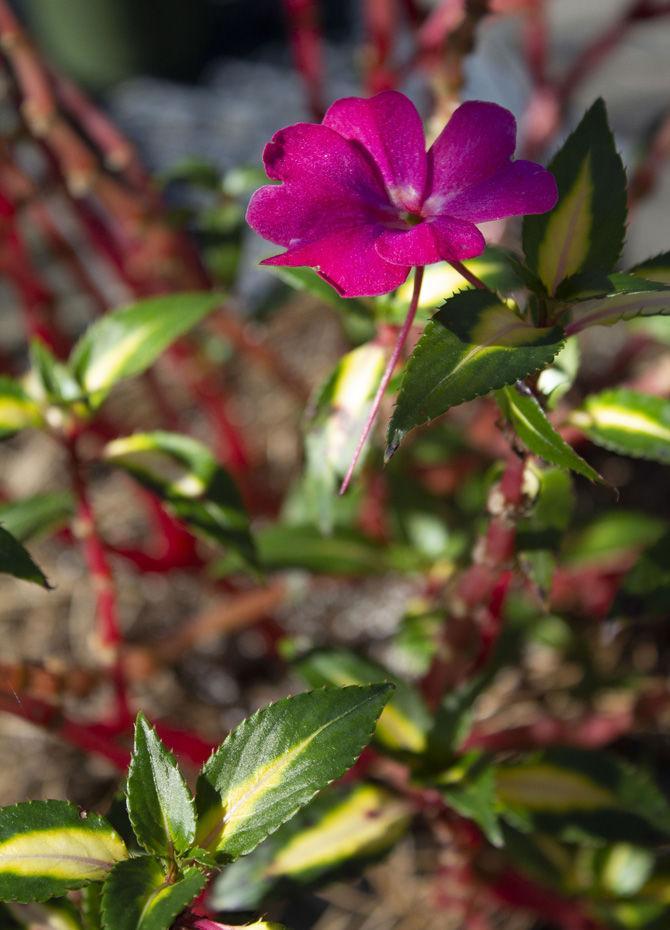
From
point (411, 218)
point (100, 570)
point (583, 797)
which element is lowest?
point (583, 797)

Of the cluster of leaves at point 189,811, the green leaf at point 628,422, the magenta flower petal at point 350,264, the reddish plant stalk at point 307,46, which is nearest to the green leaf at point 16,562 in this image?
the cluster of leaves at point 189,811

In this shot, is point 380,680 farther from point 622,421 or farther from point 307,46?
point 307,46

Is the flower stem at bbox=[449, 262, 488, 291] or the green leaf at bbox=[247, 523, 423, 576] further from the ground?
the flower stem at bbox=[449, 262, 488, 291]

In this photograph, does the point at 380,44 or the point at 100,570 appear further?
the point at 380,44

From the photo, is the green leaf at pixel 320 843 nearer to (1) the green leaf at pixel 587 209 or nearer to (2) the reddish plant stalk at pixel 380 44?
(1) the green leaf at pixel 587 209

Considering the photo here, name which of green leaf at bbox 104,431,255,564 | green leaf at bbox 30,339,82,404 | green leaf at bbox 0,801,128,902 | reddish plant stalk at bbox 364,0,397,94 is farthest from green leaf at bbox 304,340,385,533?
reddish plant stalk at bbox 364,0,397,94

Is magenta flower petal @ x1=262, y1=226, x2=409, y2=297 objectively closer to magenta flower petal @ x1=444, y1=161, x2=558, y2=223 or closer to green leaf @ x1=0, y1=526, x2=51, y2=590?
magenta flower petal @ x1=444, y1=161, x2=558, y2=223

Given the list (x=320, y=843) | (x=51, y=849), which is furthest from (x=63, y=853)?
(x=320, y=843)
